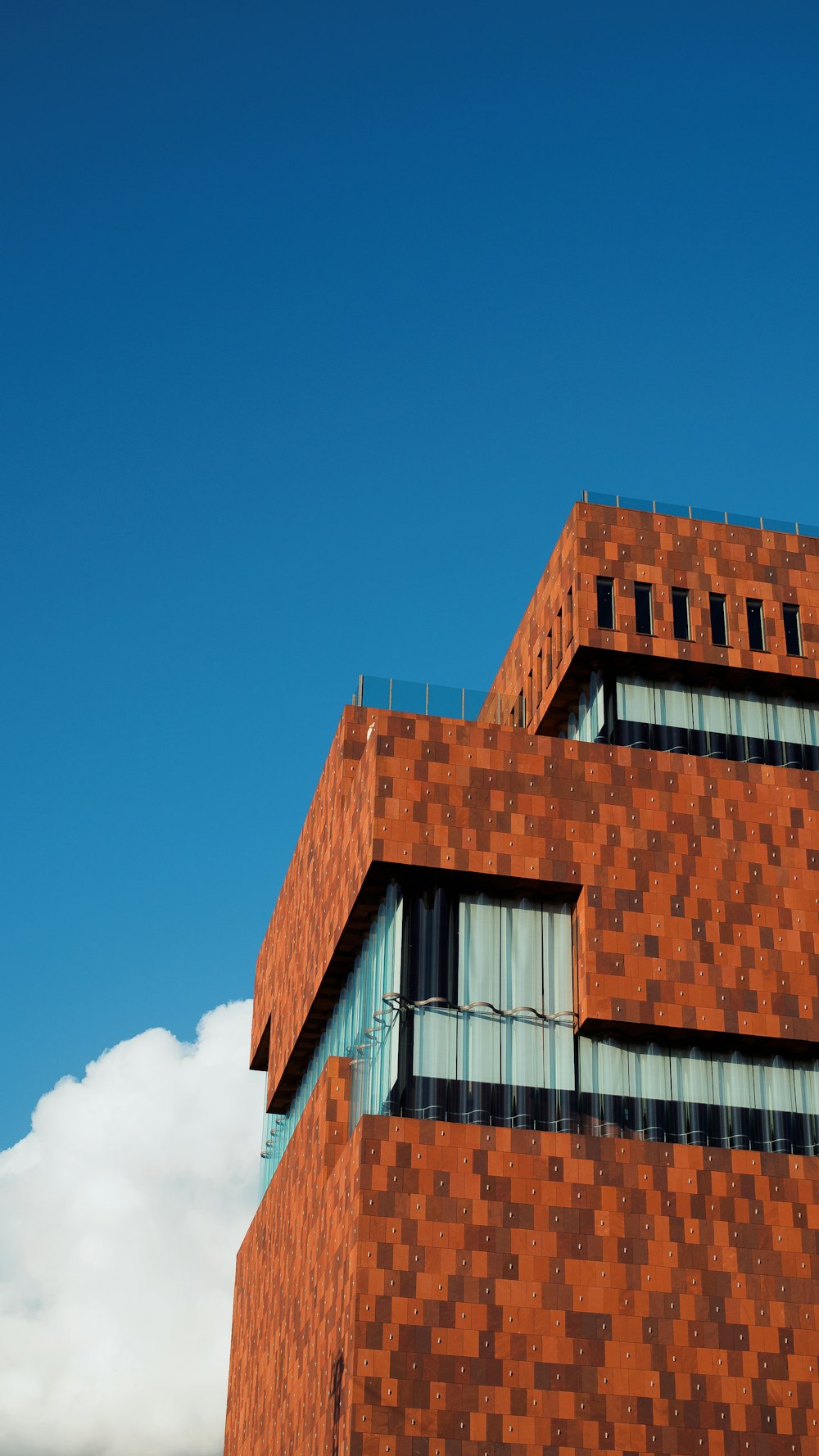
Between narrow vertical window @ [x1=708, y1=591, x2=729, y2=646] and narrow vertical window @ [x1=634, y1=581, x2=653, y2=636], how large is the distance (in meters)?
2.28

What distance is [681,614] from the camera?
61219 mm

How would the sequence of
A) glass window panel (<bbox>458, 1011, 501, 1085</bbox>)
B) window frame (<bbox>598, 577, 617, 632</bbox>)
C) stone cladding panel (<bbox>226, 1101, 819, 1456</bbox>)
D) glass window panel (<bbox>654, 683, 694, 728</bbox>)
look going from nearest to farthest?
stone cladding panel (<bbox>226, 1101, 819, 1456</bbox>) < glass window panel (<bbox>458, 1011, 501, 1085</bbox>) < window frame (<bbox>598, 577, 617, 632</bbox>) < glass window panel (<bbox>654, 683, 694, 728</bbox>)

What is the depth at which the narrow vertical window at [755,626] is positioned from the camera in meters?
61.5

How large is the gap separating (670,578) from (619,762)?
8094 millimetres

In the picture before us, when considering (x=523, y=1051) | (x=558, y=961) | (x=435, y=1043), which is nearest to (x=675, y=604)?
(x=558, y=961)

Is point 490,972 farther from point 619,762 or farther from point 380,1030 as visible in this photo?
point 619,762

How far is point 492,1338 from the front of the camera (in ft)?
157

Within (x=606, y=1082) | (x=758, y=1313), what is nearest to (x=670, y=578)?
(x=606, y=1082)

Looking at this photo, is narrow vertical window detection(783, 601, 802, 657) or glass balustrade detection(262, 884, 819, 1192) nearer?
glass balustrade detection(262, 884, 819, 1192)

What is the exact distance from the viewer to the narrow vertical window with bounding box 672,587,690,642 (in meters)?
60.8

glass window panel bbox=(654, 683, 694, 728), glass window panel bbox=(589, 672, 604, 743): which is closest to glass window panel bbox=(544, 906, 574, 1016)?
glass window panel bbox=(589, 672, 604, 743)

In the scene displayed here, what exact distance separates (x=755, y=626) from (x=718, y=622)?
145 centimetres

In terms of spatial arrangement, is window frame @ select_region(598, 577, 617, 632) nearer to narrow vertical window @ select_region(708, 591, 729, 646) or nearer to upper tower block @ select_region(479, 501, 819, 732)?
upper tower block @ select_region(479, 501, 819, 732)

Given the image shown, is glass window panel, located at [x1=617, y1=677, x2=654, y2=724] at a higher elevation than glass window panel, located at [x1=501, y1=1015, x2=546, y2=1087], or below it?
higher
